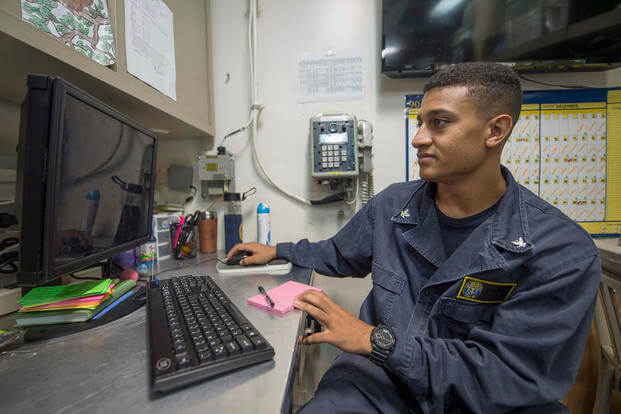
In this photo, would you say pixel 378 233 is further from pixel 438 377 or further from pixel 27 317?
pixel 27 317

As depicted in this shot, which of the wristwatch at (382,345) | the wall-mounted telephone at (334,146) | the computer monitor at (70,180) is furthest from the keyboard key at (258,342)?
the wall-mounted telephone at (334,146)

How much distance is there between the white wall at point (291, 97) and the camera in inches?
53.8

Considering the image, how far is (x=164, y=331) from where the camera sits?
50 centimetres

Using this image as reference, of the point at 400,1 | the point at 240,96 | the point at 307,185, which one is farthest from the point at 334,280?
the point at 400,1

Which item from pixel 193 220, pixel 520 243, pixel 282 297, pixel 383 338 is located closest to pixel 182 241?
pixel 193 220

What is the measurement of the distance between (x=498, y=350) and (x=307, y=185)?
1.05 meters

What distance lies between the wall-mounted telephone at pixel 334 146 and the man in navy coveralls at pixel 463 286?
0.33 metres

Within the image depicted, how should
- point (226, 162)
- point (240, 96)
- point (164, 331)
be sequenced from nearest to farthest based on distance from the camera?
point (164, 331)
point (226, 162)
point (240, 96)

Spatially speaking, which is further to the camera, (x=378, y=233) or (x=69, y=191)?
(x=378, y=233)

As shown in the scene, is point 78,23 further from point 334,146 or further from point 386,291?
point 386,291

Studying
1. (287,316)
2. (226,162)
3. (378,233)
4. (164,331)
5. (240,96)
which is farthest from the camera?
(240,96)

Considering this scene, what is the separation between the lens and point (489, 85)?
757 mm

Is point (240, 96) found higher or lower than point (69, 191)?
higher

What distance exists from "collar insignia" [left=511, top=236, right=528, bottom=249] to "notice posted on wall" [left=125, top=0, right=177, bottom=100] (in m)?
1.20
